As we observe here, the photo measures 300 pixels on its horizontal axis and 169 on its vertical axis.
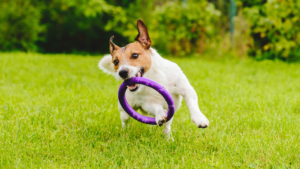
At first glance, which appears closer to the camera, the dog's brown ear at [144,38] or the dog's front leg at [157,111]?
the dog's front leg at [157,111]

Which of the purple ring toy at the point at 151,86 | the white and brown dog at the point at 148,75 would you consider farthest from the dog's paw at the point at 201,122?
the purple ring toy at the point at 151,86

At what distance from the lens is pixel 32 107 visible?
4.21 metres

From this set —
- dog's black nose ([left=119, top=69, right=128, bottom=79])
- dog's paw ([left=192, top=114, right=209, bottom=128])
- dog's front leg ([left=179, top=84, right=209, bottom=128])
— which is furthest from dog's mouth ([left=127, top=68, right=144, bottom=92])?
dog's paw ([left=192, top=114, right=209, bottom=128])

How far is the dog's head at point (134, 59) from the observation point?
2.81 m

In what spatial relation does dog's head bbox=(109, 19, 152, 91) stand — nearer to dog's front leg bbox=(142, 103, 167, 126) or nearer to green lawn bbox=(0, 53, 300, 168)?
dog's front leg bbox=(142, 103, 167, 126)

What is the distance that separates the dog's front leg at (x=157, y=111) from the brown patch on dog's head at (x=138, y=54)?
0.35 meters

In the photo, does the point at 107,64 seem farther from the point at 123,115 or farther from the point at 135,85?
the point at 135,85

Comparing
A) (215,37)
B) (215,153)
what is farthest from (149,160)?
(215,37)

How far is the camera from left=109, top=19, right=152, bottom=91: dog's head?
2.81 metres

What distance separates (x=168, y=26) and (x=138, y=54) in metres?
8.23

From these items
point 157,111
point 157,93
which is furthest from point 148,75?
point 157,111

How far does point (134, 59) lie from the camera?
2938 mm

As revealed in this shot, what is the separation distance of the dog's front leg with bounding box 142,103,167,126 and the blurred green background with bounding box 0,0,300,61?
6214 mm

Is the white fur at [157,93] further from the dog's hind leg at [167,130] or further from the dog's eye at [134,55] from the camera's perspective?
the dog's eye at [134,55]
